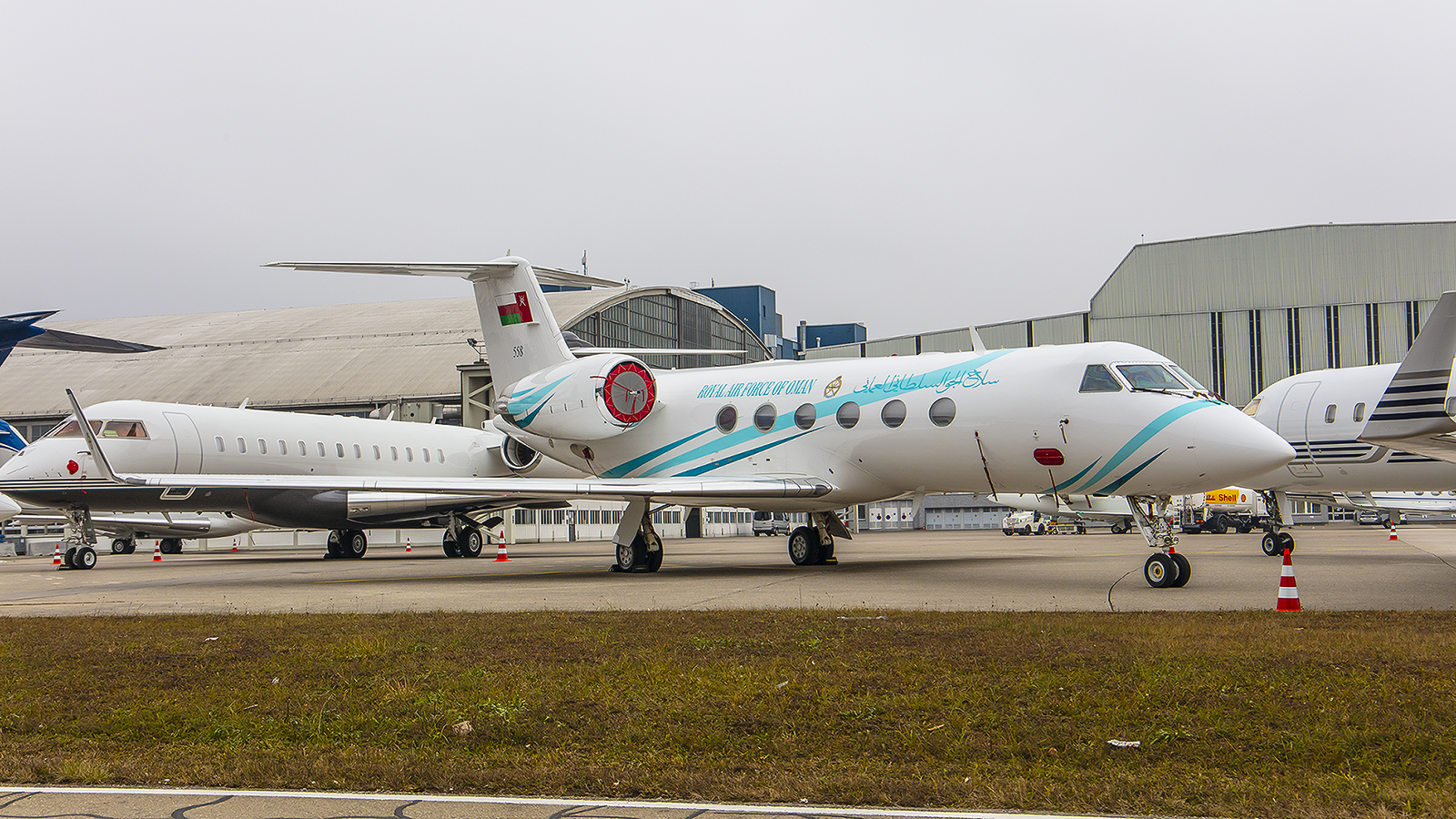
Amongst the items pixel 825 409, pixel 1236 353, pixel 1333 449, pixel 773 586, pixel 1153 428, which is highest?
pixel 1236 353

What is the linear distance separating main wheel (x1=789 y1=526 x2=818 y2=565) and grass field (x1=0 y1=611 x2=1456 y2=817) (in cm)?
1075

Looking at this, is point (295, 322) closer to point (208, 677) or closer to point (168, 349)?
point (168, 349)

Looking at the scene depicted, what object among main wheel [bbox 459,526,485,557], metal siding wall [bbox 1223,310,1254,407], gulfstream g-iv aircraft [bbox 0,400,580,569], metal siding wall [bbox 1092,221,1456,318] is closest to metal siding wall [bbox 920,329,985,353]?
metal siding wall [bbox 1092,221,1456,318]

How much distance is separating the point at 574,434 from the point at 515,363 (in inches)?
104

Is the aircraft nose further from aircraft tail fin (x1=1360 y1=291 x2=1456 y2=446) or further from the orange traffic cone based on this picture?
the orange traffic cone

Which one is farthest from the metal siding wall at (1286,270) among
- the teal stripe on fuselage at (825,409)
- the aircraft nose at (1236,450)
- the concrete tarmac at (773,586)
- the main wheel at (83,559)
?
the main wheel at (83,559)

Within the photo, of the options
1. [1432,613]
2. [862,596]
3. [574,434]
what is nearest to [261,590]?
[574,434]

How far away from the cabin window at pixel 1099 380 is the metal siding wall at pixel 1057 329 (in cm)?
3844

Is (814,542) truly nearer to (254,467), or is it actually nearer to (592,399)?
(592,399)

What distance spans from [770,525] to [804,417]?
49.6m

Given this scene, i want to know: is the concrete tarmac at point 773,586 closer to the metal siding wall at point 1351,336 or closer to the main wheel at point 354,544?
the main wheel at point 354,544

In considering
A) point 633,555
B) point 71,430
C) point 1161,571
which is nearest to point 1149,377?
point 1161,571

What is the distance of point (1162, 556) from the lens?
1364 cm

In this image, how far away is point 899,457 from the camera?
17188 mm
